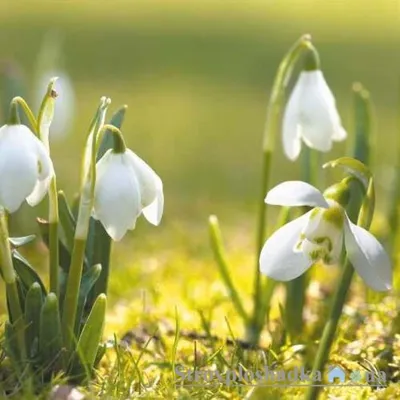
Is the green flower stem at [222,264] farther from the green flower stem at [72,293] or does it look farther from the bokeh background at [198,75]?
the bokeh background at [198,75]

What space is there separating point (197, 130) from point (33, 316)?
113 inches

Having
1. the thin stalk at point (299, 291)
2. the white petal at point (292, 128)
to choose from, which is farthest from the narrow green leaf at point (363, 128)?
the white petal at point (292, 128)

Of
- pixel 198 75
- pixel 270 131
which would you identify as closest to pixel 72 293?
pixel 270 131

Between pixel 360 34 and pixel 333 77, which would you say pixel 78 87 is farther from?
pixel 360 34

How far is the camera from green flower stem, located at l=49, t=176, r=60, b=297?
45.9 inches

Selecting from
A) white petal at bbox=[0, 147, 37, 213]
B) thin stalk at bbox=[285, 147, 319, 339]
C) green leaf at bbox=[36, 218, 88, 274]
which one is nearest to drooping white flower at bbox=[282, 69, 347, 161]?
thin stalk at bbox=[285, 147, 319, 339]

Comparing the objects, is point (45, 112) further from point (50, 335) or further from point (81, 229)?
point (50, 335)

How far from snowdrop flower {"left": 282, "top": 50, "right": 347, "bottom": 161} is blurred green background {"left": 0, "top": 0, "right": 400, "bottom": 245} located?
1130 mm

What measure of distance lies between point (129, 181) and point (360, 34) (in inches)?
201

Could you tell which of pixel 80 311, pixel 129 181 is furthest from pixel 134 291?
pixel 129 181

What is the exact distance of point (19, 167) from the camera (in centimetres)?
105

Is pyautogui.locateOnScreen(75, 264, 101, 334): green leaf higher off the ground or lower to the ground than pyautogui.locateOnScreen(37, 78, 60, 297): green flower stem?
lower

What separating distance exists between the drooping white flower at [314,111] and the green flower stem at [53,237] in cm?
42

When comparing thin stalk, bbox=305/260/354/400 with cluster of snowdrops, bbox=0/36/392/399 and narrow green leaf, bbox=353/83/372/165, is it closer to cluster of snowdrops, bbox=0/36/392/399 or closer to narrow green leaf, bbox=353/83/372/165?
cluster of snowdrops, bbox=0/36/392/399
